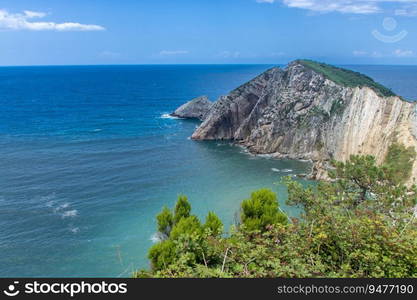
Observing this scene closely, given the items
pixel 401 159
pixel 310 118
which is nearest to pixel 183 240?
pixel 401 159

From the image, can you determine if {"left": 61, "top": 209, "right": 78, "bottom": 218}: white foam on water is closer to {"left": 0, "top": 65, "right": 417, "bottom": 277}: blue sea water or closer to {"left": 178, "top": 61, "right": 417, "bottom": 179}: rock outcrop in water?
{"left": 0, "top": 65, "right": 417, "bottom": 277}: blue sea water

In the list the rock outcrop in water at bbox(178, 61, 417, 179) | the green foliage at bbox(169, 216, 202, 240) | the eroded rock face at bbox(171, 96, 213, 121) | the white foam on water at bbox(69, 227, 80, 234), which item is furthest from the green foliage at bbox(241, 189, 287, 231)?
the eroded rock face at bbox(171, 96, 213, 121)

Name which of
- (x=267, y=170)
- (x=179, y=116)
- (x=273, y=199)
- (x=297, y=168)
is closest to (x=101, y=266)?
(x=273, y=199)

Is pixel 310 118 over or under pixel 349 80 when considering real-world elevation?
under

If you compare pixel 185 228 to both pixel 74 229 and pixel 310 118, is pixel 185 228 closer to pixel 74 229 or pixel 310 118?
pixel 74 229

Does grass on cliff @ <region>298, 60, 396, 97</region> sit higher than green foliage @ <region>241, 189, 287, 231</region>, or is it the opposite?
grass on cliff @ <region>298, 60, 396, 97</region>

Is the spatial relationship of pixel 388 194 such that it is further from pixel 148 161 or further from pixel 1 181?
pixel 1 181

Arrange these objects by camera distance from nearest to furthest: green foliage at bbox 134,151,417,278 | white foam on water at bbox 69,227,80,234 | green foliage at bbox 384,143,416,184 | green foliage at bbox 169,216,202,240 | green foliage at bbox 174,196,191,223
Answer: green foliage at bbox 134,151,417,278, green foliage at bbox 169,216,202,240, green foliage at bbox 174,196,191,223, white foam on water at bbox 69,227,80,234, green foliage at bbox 384,143,416,184
